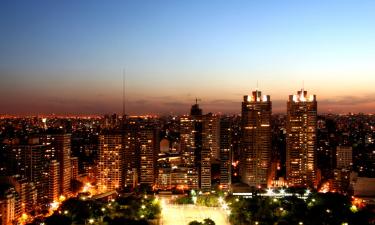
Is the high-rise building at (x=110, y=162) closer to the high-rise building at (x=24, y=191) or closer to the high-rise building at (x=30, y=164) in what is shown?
the high-rise building at (x=30, y=164)

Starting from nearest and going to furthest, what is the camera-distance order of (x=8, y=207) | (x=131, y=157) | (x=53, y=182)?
(x=8, y=207) < (x=53, y=182) < (x=131, y=157)

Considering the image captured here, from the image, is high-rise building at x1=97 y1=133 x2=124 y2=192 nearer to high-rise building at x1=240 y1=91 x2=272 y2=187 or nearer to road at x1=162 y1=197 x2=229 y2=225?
road at x1=162 y1=197 x2=229 y2=225

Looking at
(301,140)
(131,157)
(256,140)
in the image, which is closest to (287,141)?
(301,140)

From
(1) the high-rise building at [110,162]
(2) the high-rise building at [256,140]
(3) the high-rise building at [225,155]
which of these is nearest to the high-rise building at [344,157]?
(2) the high-rise building at [256,140]

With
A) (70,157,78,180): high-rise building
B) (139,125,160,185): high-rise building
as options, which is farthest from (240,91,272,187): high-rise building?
(70,157,78,180): high-rise building

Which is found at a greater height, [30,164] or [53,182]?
[30,164]

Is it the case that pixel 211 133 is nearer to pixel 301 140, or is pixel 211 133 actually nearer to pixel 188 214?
pixel 301 140

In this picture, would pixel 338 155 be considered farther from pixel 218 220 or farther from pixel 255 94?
pixel 218 220
